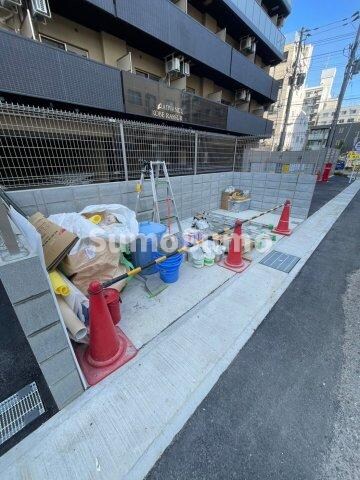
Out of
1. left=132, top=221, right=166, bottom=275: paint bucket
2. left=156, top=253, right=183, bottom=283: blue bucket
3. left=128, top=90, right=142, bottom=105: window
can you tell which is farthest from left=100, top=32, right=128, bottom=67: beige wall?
left=156, top=253, right=183, bottom=283: blue bucket

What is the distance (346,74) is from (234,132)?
882 cm

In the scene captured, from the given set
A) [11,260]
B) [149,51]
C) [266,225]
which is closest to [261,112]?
[149,51]

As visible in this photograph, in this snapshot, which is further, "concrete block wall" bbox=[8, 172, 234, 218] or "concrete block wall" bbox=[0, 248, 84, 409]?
"concrete block wall" bbox=[8, 172, 234, 218]

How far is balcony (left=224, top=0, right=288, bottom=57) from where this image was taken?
908 cm

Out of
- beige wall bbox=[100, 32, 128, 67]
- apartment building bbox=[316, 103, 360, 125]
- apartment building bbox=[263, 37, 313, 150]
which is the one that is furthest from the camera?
apartment building bbox=[316, 103, 360, 125]

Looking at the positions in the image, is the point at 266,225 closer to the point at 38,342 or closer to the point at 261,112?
the point at 38,342

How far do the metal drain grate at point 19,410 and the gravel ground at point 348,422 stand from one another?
6.39 ft

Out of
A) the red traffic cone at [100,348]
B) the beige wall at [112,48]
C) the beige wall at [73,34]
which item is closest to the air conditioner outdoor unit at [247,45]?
the beige wall at [112,48]

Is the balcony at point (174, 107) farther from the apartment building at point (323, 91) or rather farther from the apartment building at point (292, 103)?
the apartment building at point (323, 91)

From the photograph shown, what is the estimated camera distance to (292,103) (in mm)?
27609

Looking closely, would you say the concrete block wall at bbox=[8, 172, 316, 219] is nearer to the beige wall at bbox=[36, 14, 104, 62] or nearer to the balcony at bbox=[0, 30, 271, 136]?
the balcony at bbox=[0, 30, 271, 136]

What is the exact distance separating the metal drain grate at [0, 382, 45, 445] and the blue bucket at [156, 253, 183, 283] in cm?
171

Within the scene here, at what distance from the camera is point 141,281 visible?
300 cm

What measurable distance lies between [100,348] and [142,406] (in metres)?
0.57
